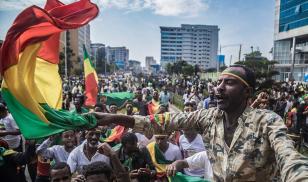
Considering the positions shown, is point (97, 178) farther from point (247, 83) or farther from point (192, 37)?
point (192, 37)

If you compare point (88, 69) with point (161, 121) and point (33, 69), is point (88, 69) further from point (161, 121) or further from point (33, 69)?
point (161, 121)

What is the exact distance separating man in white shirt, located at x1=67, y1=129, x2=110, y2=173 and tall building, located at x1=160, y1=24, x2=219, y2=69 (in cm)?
15419

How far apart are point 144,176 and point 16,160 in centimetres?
170

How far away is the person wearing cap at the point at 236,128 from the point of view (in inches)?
86.2

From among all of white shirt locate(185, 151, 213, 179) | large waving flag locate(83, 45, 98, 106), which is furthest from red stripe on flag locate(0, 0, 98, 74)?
large waving flag locate(83, 45, 98, 106)

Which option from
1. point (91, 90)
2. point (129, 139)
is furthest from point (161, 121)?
point (91, 90)

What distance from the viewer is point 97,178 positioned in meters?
3.30

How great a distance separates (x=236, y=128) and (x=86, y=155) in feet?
9.43

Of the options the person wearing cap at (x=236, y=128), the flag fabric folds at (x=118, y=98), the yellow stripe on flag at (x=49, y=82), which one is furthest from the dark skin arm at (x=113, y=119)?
the flag fabric folds at (x=118, y=98)

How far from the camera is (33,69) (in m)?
3.05

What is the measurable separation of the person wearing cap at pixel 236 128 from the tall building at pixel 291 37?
154 feet

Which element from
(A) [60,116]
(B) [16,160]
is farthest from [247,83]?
(B) [16,160]

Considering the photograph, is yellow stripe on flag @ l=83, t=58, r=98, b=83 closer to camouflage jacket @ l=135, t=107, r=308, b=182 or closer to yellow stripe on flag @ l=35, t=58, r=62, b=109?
yellow stripe on flag @ l=35, t=58, r=62, b=109

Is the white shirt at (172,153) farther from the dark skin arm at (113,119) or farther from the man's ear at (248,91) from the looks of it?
the man's ear at (248,91)
